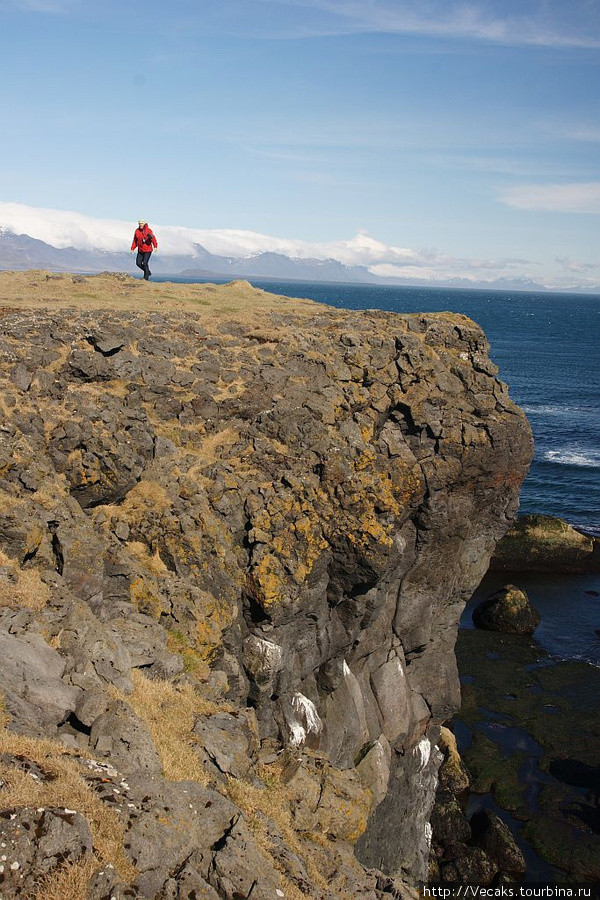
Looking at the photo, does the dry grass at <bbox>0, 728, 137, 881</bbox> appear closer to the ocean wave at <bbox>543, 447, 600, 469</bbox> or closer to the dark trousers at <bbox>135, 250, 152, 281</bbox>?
the dark trousers at <bbox>135, 250, 152, 281</bbox>

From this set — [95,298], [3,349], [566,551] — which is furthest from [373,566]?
[566,551]

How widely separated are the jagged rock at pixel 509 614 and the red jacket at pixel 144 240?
42968 millimetres

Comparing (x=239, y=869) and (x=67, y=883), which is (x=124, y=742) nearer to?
(x=239, y=869)

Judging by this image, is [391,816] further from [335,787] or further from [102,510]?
[102,510]

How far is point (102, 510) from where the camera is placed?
83.8 feet

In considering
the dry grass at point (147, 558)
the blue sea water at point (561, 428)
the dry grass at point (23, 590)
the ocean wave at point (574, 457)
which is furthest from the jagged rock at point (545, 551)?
the dry grass at point (23, 590)

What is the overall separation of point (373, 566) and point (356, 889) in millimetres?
13792

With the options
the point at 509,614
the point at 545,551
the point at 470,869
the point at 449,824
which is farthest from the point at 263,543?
the point at 545,551

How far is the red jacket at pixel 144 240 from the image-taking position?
138ft

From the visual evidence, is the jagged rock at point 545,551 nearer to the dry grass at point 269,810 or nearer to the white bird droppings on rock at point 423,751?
the white bird droppings on rock at point 423,751

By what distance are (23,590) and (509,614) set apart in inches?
1973

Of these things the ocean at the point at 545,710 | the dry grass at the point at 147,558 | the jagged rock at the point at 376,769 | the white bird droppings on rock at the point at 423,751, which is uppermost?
the dry grass at the point at 147,558

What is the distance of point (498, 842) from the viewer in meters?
36.5

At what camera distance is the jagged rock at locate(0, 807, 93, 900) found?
10.2m
